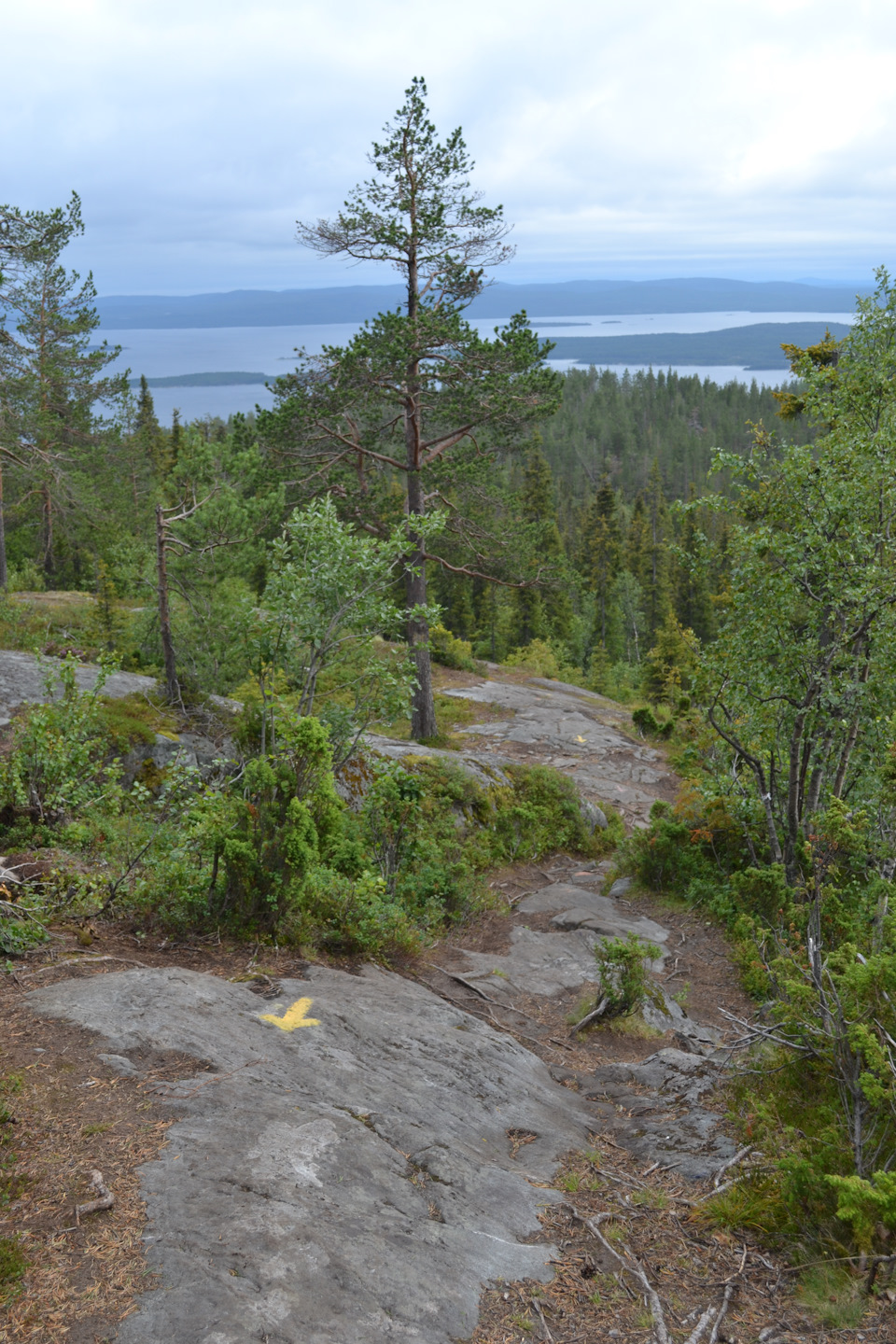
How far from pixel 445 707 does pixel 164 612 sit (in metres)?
10.6

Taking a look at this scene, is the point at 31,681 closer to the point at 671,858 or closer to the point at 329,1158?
the point at 671,858

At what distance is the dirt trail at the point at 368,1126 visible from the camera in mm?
3377

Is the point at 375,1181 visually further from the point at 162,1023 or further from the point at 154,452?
the point at 154,452

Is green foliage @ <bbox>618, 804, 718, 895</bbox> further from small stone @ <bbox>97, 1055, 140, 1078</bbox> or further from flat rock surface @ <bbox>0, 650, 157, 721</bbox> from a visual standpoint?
small stone @ <bbox>97, 1055, 140, 1078</bbox>

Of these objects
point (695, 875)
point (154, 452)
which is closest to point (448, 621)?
point (154, 452)

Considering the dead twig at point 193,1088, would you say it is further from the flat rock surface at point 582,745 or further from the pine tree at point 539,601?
the pine tree at point 539,601

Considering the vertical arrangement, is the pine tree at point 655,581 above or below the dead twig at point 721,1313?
below

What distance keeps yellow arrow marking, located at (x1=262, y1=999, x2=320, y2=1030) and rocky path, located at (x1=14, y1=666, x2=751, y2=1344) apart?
14mm

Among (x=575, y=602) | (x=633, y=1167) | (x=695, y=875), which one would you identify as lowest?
(x=575, y=602)

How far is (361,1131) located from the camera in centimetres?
465

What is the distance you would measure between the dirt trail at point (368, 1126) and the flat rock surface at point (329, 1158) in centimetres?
1

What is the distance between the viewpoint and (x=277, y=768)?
718cm

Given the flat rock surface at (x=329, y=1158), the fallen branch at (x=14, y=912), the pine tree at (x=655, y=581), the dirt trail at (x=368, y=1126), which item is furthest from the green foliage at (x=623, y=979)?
the pine tree at (x=655, y=581)

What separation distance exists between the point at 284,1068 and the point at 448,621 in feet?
159
